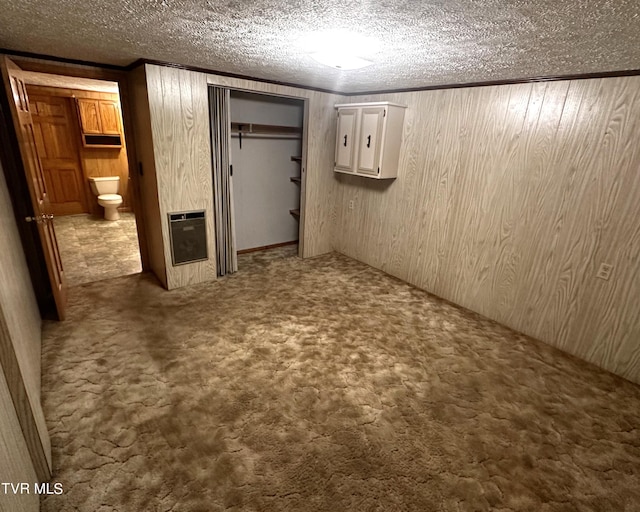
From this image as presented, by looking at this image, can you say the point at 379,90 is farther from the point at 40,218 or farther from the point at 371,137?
the point at 40,218

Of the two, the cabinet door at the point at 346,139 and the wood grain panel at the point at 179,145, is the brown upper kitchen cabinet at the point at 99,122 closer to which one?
the wood grain panel at the point at 179,145

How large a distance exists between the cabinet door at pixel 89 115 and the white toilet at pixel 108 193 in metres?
0.86

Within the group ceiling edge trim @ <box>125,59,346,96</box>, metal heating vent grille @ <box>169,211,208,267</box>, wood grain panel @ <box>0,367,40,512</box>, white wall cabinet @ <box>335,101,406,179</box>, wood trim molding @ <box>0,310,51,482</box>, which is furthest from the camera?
white wall cabinet @ <box>335,101,406,179</box>

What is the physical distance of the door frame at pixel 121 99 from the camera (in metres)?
2.84

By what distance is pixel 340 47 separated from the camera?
207cm

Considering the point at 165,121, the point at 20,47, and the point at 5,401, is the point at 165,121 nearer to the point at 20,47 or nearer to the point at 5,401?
the point at 20,47

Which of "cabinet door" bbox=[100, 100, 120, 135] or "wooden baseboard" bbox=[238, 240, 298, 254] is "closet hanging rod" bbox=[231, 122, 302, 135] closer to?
"wooden baseboard" bbox=[238, 240, 298, 254]

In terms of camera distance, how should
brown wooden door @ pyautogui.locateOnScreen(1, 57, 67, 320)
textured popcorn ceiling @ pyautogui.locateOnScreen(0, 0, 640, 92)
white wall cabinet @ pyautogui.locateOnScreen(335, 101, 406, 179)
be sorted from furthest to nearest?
white wall cabinet @ pyautogui.locateOnScreen(335, 101, 406, 179)
brown wooden door @ pyautogui.locateOnScreen(1, 57, 67, 320)
textured popcorn ceiling @ pyautogui.locateOnScreen(0, 0, 640, 92)

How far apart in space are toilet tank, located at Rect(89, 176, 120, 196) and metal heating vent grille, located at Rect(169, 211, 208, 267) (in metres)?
3.77

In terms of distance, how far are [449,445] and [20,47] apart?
4.17 meters

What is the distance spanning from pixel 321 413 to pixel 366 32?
2247mm

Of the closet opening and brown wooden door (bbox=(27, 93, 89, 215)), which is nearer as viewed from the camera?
the closet opening

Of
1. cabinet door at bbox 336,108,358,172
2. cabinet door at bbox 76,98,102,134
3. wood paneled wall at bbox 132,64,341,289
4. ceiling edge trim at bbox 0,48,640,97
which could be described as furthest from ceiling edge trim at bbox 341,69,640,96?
cabinet door at bbox 76,98,102,134

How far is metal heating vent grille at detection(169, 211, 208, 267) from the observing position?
349 centimetres
